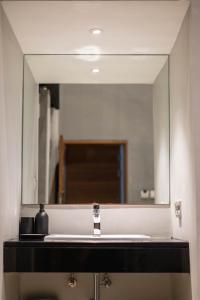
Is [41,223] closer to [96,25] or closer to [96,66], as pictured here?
[96,66]

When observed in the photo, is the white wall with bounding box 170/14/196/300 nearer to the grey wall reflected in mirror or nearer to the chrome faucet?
the grey wall reflected in mirror

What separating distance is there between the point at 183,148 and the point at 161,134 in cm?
→ 51

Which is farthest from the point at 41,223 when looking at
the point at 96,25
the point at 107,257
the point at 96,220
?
the point at 96,25

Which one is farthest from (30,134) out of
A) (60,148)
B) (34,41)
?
(34,41)

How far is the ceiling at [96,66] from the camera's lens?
3.19 meters

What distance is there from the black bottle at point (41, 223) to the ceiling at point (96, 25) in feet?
3.62

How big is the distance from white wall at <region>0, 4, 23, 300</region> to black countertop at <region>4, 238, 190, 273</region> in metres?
0.21

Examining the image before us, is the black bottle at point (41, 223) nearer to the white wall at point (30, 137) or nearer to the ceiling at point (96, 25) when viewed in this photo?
the white wall at point (30, 137)

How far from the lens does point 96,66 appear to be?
3.20 metres

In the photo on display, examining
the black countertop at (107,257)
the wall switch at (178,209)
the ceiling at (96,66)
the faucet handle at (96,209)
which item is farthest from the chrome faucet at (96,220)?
the ceiling at (96,66)

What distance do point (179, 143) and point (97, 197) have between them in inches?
26.7

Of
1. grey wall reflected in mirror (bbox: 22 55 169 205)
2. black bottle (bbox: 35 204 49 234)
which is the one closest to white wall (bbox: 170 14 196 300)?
grey wall reflected in mirror (bbox: 22 55 169 205)

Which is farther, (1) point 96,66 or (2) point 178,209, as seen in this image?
(1) point 96,66

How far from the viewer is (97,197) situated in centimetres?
310
